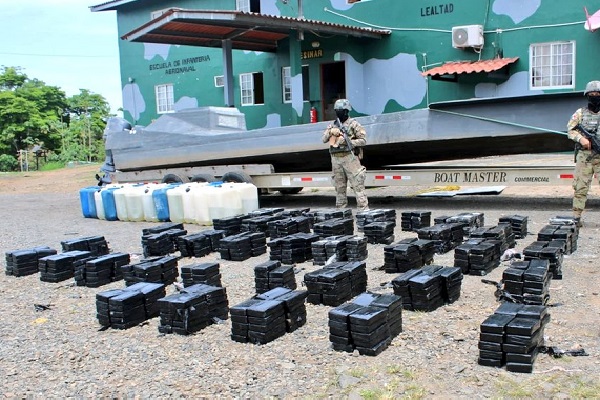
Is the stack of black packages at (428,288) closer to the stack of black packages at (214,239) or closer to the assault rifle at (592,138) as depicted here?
the stack of black packages at (214,239)

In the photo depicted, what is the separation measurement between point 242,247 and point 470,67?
1005 cm

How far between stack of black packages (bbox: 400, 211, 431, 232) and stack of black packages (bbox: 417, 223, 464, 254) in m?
1.09

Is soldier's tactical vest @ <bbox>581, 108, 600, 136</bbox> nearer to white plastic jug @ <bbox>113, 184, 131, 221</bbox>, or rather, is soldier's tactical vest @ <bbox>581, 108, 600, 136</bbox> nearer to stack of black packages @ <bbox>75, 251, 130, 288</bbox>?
stack of black packages @ <bbox>75, 251, 130, 288</bbox>

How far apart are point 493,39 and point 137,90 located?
49.8ft

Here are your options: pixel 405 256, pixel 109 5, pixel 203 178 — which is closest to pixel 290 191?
pixel 203 178

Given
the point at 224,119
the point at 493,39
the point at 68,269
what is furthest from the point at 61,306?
the point at 493,39

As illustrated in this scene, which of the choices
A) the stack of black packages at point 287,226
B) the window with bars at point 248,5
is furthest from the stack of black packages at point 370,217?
the window with bars at point 248,5

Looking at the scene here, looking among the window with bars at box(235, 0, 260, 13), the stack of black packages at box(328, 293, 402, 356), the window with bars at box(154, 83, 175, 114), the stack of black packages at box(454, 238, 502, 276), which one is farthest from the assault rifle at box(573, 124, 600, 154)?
the window with bars at box(154, 83, 175, 114)

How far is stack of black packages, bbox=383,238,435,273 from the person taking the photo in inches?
259

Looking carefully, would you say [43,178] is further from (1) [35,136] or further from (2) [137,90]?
(1) [35,136]

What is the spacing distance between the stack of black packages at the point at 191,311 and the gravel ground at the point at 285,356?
3.8 inches

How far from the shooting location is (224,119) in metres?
13.8

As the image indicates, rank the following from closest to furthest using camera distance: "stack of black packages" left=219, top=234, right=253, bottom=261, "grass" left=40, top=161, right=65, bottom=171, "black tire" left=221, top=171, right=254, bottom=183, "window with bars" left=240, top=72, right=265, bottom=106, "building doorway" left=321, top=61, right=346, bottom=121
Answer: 1. "stack of black packages" left=219, top=234, right=253, bottom=261
2. "black tire" left=221, top=171, right=254, bottom=183
3. "building doorway" left=321, top=61, right=346, bottom=121
4. "window with bars" left=240, top=72, right=265, bottom=106
5. "grass" left=40, top=161, right=65, bottom=171

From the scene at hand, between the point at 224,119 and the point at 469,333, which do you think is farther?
the point at 224,119
